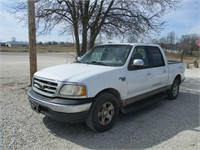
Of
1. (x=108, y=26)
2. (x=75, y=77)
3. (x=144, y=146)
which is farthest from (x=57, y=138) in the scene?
(x=108, y=26)

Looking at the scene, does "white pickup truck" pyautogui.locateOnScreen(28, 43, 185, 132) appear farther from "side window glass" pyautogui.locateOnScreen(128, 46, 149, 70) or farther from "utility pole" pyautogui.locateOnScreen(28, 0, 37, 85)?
"utility pole" pyautogui.locateOnScreen(28, 0, 37, 85)

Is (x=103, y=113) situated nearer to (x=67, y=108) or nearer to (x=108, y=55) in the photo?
(x=67, y=108)

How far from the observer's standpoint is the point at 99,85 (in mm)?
3850

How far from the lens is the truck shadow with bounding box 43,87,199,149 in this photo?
3.66 meters

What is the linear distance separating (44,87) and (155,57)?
3.32m

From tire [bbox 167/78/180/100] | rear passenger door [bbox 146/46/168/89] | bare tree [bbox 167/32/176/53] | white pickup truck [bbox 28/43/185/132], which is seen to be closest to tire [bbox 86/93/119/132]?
white pickup truck [bbox 28/43/185/132]

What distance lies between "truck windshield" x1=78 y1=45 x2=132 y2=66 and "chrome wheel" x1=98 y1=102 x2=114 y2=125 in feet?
3.30

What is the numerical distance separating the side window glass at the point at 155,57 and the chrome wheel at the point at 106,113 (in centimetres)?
203

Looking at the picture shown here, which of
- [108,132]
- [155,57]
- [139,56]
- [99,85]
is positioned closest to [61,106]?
[99,85]

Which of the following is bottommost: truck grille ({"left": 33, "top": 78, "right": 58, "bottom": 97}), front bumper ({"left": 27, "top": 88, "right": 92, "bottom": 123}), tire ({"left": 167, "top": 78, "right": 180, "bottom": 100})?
tire ({"left": 167, "top": 78, "right": 180, "bottom": 100})

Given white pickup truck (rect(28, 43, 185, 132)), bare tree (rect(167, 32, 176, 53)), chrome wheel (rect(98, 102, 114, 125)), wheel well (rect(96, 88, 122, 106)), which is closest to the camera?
white pickup truck (rect(28, 43, 185, 132))

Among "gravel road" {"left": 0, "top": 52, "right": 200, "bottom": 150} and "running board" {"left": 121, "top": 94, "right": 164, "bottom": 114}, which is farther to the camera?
"running board" {"left": 121, "top": 94, "right": 164, "bottom": 114}

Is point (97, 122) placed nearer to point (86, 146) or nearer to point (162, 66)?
point (86, 146)

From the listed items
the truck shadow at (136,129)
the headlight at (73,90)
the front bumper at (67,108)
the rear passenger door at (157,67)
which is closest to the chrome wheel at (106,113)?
the truck shadow at (136,129)
